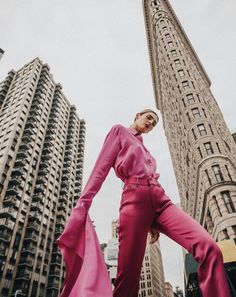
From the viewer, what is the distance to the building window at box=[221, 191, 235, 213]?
2230 cm

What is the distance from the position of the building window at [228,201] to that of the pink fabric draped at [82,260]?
2313cm

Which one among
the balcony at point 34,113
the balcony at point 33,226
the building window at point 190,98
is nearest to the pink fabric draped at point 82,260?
the building window at point 190,98

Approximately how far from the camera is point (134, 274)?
203 cm

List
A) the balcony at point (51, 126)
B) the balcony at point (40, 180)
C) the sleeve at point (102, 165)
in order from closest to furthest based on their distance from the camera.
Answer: the sleeve at point (102, 165)
the balcony at point (40, 180)
the balcony at point (51, 126)

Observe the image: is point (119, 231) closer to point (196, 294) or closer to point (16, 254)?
point (196, 294)

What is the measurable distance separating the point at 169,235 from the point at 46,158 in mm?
59386

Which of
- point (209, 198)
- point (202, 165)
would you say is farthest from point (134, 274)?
point (202, 165)

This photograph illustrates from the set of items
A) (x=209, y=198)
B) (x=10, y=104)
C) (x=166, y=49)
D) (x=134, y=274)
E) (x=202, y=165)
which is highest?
(x=10, y=104)

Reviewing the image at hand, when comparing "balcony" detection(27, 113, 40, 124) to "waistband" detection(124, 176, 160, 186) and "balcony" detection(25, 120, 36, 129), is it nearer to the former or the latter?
"balcony" detection(25, 120, 36, 129)

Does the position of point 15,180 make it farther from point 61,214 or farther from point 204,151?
point 204,151

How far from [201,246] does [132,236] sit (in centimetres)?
56

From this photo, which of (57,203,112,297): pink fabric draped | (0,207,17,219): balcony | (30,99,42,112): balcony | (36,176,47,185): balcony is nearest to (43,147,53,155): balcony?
(36,176,47,185): balcony

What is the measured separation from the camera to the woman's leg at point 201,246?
1618 mm

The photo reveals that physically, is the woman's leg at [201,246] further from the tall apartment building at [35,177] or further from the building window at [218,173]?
the tall apartment building at [35,177]
